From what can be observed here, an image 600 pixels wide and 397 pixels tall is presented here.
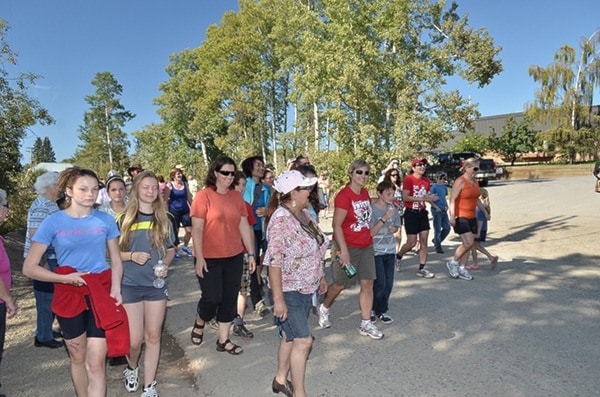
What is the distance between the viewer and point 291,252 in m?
3.07

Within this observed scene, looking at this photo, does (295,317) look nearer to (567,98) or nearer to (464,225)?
(464,225)

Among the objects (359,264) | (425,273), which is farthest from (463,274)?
(359,264)

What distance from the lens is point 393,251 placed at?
16.3ft

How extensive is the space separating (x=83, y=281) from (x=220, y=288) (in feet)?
5.15

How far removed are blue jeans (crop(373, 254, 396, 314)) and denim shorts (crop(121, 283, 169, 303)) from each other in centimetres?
244

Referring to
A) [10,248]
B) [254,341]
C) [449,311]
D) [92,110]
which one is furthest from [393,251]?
[92,110]

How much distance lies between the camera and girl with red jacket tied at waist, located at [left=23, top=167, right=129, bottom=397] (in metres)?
2.70

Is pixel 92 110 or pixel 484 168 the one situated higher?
pixel 92 110

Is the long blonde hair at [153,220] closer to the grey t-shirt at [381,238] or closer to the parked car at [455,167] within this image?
the grey t-shirt at [381,238]

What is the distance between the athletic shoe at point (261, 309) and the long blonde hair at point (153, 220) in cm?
220

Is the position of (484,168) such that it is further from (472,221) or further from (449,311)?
(449,311)

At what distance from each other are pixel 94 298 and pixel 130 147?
219 feet

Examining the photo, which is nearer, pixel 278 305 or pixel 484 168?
pixel 278 305

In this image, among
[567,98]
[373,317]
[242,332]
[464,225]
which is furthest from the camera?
[567,98]
